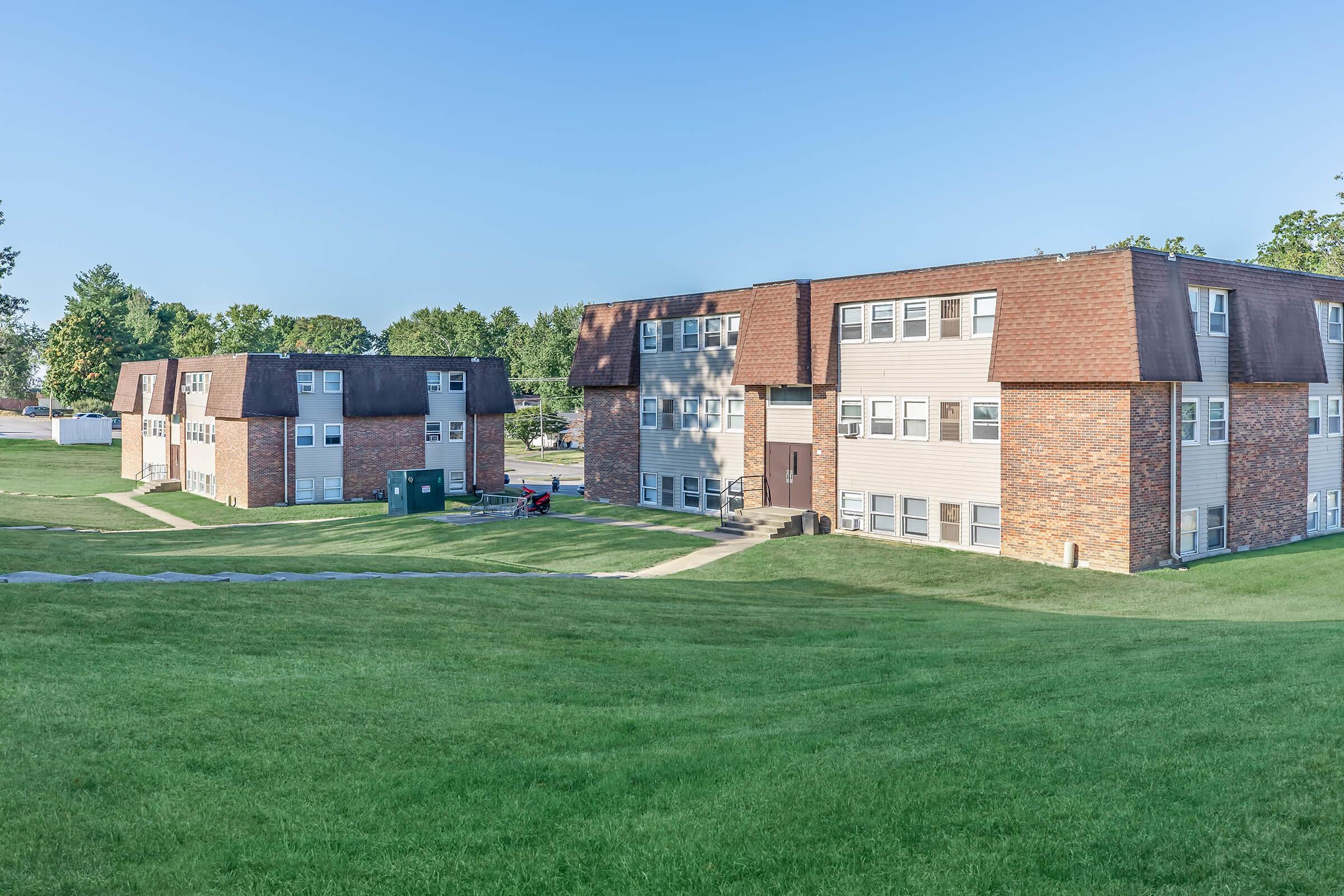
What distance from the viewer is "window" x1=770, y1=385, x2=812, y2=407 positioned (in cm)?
3469

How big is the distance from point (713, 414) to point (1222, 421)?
17.4 metres

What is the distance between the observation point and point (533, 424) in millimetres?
93438

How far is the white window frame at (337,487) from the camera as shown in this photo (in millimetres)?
50156

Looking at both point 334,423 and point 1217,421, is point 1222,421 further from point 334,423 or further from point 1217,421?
point 334,423

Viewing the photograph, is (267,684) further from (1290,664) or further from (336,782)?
(1290,664)

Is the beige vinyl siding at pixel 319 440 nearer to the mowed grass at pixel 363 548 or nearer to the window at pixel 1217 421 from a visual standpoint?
the mowed grass at pixel 363 548

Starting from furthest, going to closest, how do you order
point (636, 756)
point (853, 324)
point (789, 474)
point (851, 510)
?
point (789, 474), point (851, 510), point (853, 324), point (636, 756)

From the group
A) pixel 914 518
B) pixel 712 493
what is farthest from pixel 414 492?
pixel 914 518

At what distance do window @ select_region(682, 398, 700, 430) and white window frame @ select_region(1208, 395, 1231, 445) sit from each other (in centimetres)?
1797

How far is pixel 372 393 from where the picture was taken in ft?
166

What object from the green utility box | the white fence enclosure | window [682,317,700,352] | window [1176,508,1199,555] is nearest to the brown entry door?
window [682,317,700,352]

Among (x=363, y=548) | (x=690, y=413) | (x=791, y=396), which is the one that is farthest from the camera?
(x=690, y=413)

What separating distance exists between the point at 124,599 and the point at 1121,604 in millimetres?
19652

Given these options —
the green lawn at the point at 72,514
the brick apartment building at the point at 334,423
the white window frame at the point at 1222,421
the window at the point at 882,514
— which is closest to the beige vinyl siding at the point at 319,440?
the brick apartment building at the point at 334,423
